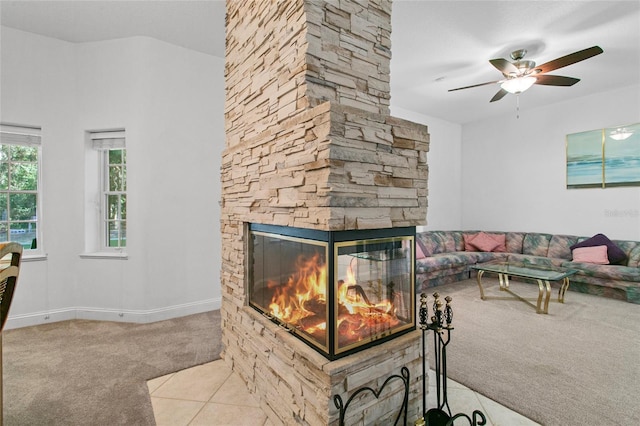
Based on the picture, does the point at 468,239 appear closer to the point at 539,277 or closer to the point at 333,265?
the point at 539,277

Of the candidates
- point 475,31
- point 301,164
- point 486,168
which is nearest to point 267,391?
point 301,164

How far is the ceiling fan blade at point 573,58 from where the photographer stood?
255 centimetres

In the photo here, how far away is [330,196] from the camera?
132cm

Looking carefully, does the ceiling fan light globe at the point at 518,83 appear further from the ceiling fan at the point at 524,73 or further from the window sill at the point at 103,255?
the window sill at the point at 103,255

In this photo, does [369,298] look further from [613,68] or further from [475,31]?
[613,68]

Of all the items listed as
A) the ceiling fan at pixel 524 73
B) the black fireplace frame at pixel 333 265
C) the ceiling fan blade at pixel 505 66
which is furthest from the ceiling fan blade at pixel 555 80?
the black fireplace frame at pixel 333 265

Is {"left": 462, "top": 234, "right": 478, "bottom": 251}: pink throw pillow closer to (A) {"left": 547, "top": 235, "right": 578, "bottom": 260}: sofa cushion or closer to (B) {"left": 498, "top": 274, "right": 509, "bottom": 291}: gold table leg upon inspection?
(A) {"left": 547, "top": 235, "right": 578, "bottom": 260}: sofa cushion

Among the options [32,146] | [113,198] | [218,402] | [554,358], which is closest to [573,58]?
[554,358]

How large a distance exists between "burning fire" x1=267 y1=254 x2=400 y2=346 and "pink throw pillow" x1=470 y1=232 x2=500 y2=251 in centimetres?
462

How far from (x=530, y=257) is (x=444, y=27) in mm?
3788

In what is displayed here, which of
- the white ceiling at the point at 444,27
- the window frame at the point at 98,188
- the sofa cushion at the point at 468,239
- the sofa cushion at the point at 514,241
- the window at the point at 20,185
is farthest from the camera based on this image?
the sofa cushion at the point at 468,239

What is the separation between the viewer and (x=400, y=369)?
157 cm

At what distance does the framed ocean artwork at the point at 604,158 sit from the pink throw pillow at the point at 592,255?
3.45ft

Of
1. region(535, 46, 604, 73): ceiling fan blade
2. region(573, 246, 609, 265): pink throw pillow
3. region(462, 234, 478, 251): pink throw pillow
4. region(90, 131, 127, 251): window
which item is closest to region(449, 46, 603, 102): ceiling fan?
region(535, 46, 604, 73): ceiling fan blade
